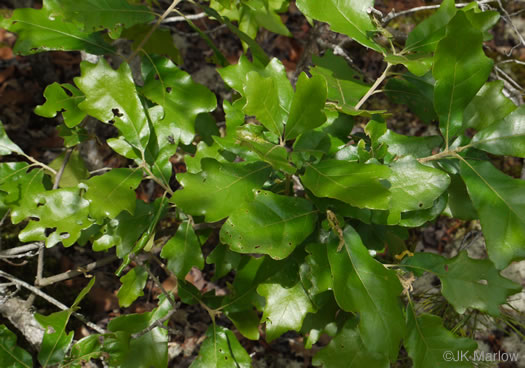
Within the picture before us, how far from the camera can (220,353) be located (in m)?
1.50

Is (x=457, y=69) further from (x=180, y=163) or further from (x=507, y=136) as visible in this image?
(x=180, y=163)

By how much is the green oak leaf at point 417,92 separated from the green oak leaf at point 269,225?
0.62m

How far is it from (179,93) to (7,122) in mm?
1702

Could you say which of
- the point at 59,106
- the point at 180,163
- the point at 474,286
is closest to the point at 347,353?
the point at 474,286

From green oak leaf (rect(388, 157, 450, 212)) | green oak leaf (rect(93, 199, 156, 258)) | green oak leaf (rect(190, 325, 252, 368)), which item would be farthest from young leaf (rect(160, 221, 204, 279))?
green oak leaf (rect(388, 157, 450, 212))

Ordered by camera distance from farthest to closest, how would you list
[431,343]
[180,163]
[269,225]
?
[180,163] < [431,343] < [269,225]

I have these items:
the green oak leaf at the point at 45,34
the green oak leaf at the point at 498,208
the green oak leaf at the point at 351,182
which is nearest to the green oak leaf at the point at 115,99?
the green oak leaf at the point at 45,34

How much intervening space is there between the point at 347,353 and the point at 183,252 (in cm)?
61

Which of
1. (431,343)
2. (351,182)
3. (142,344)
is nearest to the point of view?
(351,182)

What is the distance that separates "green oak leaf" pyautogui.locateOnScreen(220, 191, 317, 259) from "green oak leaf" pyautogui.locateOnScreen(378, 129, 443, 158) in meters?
0.36

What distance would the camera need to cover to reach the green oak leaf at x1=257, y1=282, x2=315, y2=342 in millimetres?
1289

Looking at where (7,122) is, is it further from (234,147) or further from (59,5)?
(234,147)

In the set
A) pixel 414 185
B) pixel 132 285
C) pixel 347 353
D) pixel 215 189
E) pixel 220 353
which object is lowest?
pixel 220 353

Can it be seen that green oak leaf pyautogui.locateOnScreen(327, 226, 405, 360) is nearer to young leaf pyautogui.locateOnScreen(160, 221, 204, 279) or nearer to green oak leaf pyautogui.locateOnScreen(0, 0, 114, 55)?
young leaf pyautogui.locateOnScreen(160, 221, 204, 279)
